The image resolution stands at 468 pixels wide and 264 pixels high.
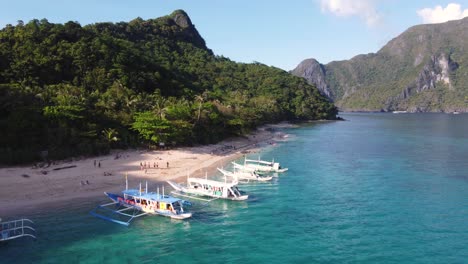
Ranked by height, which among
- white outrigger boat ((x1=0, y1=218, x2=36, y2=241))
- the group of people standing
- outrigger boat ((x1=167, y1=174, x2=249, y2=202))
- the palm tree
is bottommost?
white outrigger boat ((x1=0, y1=218, x2=36, y2=241))

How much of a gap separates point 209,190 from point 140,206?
871cm

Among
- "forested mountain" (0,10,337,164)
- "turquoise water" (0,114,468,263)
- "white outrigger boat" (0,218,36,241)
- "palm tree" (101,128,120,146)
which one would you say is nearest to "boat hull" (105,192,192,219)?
"turquoise water" (0,114,468,263)

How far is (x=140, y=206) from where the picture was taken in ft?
125

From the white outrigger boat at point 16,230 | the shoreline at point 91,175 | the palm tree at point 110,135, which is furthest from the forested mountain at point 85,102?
the white outrigger boat at point 16,230

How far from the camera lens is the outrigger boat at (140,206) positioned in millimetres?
36156

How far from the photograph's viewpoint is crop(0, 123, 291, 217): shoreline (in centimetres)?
3991

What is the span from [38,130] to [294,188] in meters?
38.2

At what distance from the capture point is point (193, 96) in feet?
372

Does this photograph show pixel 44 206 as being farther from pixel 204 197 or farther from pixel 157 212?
pixel 204 197

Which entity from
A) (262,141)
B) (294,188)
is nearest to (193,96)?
(262,141)

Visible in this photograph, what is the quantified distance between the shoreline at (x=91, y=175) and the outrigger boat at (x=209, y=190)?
546 cm

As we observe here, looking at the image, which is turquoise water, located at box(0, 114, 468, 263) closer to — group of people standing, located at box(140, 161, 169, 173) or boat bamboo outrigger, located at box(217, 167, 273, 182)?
boat bamboo outrigger, located at box(217, 167, 273, 182)

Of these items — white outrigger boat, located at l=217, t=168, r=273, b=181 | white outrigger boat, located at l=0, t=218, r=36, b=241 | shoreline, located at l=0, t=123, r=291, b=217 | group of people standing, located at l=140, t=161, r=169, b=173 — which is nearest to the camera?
white outrigger boat, located at l=0, t=218, r=36, b=241

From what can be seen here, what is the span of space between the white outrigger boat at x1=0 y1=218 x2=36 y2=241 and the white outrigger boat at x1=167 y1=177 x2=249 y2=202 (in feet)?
53.5
